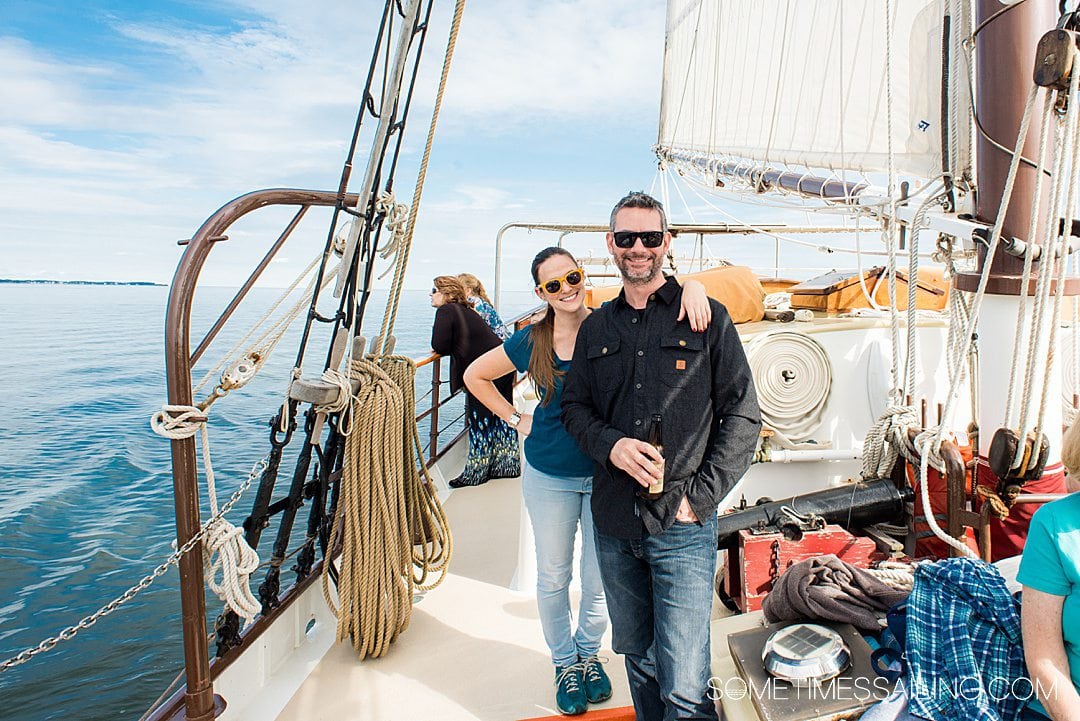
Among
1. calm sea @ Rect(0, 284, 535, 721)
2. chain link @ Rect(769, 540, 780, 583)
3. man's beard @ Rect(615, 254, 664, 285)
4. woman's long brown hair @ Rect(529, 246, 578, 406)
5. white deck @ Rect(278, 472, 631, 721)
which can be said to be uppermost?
man's beard @ Rect(615, 254, 664, 285)

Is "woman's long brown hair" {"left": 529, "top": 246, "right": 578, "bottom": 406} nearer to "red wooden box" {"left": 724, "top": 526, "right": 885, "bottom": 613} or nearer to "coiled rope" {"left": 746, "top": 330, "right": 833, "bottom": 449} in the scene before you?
"red wooden box" {"left": 724, "top": 526, "right": 885, "bottom": 613}

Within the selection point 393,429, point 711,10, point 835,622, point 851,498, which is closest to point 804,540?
point 851,498

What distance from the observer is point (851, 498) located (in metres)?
2.74

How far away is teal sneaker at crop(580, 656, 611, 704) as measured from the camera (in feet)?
6.86

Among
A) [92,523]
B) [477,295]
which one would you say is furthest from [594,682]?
[92,523]

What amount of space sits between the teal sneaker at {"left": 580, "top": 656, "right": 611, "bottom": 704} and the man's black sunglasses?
1337mm

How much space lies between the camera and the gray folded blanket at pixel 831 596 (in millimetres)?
1734

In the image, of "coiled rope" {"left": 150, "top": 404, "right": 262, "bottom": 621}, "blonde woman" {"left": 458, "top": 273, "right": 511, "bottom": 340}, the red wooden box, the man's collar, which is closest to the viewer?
the man's collar

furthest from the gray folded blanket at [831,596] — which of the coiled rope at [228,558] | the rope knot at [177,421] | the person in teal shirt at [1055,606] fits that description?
the rope knot at [177,421]

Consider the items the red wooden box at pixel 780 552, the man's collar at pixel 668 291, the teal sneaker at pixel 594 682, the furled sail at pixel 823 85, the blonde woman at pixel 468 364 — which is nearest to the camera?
the man's collar at pixel 668 291

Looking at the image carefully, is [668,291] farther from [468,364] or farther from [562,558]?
[468,364]

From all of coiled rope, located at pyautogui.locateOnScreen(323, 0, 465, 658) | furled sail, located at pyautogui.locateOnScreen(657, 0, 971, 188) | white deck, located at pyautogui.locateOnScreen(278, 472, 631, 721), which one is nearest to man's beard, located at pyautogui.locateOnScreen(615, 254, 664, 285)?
coiled rope, located at pyautogui.locateOnScreen(323, 0, 465, 658)

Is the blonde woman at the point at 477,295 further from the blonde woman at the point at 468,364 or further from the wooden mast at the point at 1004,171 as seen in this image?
the wooden mast at the point at 1004,171

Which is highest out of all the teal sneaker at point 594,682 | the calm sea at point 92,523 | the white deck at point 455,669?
the teal sneaker at point 594,682
